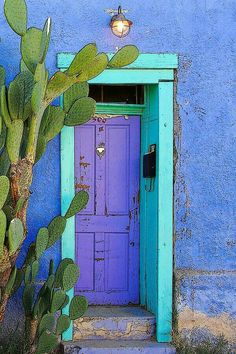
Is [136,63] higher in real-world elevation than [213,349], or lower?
higher

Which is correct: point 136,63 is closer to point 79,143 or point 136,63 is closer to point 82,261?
point 79,143

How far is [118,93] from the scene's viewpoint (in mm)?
6777

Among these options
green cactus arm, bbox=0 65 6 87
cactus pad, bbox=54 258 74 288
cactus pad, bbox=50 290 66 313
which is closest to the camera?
cactus pad, bbox=50 290 66 313

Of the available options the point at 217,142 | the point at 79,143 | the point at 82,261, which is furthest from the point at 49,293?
the point at 217,142

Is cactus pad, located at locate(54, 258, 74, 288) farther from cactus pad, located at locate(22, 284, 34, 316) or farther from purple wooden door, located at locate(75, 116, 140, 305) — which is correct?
purple wooden door, located at locate(75, 116, 140, 305)

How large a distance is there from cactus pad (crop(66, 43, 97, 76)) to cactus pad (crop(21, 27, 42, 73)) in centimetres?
31

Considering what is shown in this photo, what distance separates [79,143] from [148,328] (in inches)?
80.4

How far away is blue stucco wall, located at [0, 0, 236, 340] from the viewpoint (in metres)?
6.25

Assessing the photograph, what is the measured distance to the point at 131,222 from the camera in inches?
270

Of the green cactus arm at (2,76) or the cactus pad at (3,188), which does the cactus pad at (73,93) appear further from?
the cactus pad at (3,188)

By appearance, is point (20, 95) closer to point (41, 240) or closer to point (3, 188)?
point (3, 188)

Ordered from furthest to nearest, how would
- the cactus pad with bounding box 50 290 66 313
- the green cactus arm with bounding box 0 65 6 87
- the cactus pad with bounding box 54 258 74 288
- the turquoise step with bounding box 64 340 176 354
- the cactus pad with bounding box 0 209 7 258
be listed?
the turquoise step with bounding box 64 340 176 354
the cactus pad with bounding box 54 258 74 288
the green cactus arm with bounding box 0 65 6 87
the cactus pad with bounding box 50 290 66 313
the cactus pad with bounding box 0 209 7 258

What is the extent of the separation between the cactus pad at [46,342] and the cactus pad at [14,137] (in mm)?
1562

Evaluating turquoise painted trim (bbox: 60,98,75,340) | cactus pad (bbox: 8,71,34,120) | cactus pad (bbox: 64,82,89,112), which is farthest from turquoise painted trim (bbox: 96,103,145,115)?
cactus pad (bbox: 8,71,34,120)
